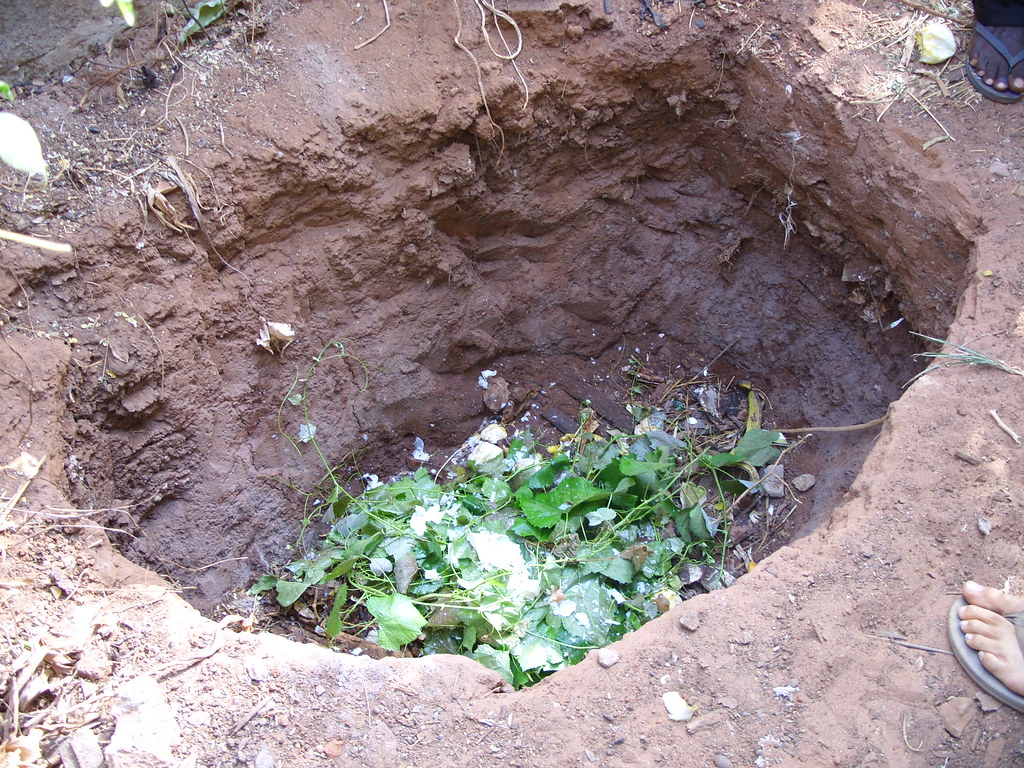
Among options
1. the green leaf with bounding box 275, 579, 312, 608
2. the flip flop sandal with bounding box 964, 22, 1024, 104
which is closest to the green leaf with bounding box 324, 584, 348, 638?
the green leaf with bounding box 275, 579, 312, 608

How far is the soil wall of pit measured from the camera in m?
2.80

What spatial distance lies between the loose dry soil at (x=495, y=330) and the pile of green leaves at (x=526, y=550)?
0.31m

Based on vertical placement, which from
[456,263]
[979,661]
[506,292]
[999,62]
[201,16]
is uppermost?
[201,16]

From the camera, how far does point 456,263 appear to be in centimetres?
348

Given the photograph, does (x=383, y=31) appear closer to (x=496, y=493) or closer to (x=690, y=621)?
(x=496, y=493)

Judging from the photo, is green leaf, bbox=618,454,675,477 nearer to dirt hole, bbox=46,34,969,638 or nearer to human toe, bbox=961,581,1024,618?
dirt hole, bbox=46,34,969,638

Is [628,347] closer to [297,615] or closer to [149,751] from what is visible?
[297,615]

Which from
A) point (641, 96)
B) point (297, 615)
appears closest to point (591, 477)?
point (297, 615)

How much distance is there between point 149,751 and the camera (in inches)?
74.0

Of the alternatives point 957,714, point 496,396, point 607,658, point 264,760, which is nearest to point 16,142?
point 264,760

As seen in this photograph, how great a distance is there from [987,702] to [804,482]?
1324 millimetres

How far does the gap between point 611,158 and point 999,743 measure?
2.68 m

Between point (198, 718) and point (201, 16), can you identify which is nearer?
point (198, 718)

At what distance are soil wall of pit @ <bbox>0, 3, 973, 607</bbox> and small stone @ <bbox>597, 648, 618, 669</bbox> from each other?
5.26 feet
